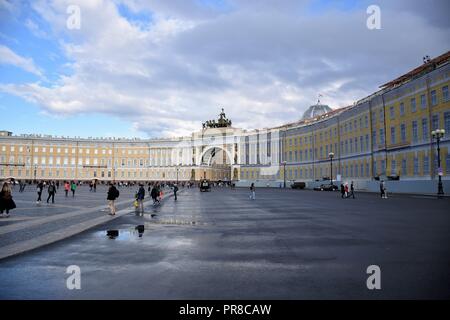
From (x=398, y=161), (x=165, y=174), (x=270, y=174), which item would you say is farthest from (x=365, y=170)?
(x=165, y=174)

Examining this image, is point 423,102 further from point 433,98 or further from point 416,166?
point 416,166

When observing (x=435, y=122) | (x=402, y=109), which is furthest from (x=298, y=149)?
(x=435, y=122)

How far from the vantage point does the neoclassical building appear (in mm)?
38969

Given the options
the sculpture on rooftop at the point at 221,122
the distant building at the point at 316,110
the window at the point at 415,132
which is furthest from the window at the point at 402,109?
the sculpture on rooftop at the point at 221,122

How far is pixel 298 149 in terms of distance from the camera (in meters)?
78.6

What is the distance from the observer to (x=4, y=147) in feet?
411

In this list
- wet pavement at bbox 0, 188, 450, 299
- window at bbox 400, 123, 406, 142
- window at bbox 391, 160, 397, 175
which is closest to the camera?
wet pavement at bbox 0, 188, 450, 299

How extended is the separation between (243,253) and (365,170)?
48.5 m

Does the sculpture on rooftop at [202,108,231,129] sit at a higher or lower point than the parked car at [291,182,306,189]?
higher

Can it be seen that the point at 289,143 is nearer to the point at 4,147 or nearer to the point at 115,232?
the point at 115,232

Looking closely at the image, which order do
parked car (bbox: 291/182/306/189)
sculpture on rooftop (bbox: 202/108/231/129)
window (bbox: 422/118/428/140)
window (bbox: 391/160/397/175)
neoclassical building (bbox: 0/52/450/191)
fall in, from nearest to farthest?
1. window (bbox: 422/118/428/140)
2. neoclassical building (bbox: 0/52/450/191)
3. window (bbox: 391/160/397/175)
4. parked car (bbox: 291/182/306/189)
5. sculpture on rooftop (bbox: 202/108/231/129)
